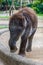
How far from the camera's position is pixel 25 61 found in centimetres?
656

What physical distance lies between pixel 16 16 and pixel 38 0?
1409 inches

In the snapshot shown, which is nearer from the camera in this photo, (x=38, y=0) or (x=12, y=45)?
(x=12, y=45)

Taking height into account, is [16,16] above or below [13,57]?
above

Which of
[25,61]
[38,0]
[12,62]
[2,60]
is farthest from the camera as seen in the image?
[38,0]

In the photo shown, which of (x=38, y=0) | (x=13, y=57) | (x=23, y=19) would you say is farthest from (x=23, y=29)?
(x=38, y=0)

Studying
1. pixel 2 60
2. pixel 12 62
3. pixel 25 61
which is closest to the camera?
pixel 25 61

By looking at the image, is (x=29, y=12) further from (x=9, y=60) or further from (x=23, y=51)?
(x=9, y=60)

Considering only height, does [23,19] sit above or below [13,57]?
above

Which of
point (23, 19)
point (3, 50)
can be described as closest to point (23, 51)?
point (3, 50)

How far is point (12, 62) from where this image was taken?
710 centimetres

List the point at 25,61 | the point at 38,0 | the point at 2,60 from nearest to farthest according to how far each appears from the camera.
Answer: the point at 25,61 → the point at 2,60 → the point at 38,0

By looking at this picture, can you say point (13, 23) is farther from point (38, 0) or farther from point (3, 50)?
point (38, 0)

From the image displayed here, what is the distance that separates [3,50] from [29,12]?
4.22 feet

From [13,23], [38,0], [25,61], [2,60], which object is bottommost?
[38,0]
